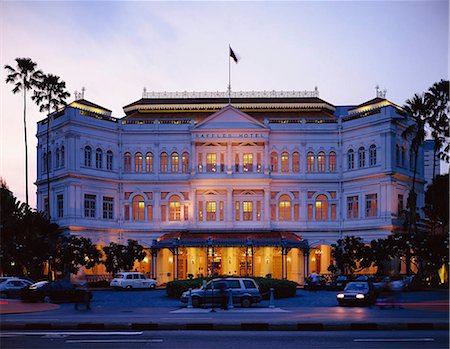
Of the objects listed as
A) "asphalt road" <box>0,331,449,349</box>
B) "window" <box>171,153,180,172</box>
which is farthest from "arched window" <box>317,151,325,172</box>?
"asphalt road" <box>0,331,449,349</box>

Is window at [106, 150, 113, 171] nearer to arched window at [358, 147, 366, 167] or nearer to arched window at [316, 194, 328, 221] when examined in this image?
arched window at [316, 194, 328, 221]

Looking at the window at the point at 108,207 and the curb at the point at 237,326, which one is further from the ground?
the window at the point at 108,207

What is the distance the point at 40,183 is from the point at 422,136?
35420 millimetres

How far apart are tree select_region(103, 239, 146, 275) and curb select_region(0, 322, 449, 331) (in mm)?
37018

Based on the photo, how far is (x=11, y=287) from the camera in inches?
1790

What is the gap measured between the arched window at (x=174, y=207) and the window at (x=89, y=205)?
7105 millimetres

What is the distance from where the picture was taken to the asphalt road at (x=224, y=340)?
18875 mm

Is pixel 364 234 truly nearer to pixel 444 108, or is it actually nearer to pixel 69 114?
pixel 444 108

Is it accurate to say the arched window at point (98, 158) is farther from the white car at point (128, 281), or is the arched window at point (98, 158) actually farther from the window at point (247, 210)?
the white car at point (128, 281)

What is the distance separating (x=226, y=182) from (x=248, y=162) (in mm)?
2890

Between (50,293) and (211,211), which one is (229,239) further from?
(50,293)

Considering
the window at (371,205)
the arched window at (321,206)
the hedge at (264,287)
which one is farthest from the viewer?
the arched window at (321,206)

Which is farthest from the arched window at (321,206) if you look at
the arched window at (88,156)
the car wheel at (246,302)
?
the car wheel at (246,302)

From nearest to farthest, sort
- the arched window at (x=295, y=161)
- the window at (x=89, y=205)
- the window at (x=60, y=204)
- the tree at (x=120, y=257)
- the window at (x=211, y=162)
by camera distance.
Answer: the tree at (x=120, y=257) < the window at (x=89, y=205) < the window at (x=60, y=204) < the window at (x=211, y=162) < the arched window at (x=295, y=161)
